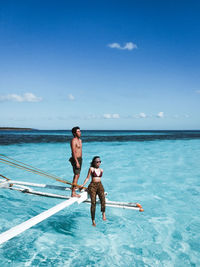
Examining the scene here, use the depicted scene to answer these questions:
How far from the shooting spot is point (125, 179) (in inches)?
452

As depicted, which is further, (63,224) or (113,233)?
(63,224)

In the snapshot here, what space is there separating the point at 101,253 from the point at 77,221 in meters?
1.62

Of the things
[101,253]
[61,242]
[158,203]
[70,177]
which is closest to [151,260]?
[101,253]

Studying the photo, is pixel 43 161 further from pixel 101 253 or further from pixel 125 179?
pixel 101 253

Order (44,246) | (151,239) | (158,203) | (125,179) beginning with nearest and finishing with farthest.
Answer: (44,246) → (151,239) → (158,203) → (125,179)

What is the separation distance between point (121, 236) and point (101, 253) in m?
0.88

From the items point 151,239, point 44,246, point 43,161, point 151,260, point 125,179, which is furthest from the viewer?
point 43,161

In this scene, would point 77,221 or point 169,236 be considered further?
point 77,221

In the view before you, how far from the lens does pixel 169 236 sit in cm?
536

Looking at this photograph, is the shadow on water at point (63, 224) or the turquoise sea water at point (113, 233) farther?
the shadow on water at point (63, 224)

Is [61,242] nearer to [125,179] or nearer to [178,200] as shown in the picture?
[178,200]

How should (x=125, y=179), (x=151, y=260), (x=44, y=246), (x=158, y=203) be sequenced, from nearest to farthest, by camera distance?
1. (x=151, y=260)
2. (x=44, y=246)
3. (x=158, y=203)
4. (x=125, y=179)

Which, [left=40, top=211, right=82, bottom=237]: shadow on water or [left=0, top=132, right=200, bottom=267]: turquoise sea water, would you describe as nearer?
[left=0, top=132, right=200, bottom=267]: turquoise sea water

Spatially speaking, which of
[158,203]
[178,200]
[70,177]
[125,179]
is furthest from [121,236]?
[70,177]
